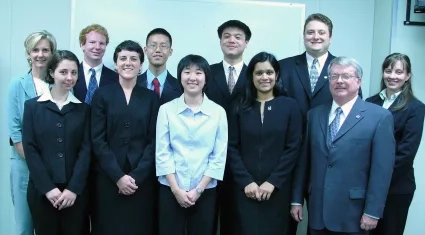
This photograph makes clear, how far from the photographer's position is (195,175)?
2.38 m

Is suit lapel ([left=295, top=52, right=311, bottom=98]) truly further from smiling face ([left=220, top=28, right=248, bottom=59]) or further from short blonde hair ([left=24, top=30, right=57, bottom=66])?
short blonde hair ([left=24, top=30, right=57, bottom=66])

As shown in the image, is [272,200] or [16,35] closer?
[272,200]

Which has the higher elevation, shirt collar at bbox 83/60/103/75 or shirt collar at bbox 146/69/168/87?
shirt collar at bbox 83/60/103/75

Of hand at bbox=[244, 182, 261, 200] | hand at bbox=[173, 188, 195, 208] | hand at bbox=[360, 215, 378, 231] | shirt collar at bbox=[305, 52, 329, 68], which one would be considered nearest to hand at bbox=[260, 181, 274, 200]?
hand at bbox=[244, 182, 261, 200]

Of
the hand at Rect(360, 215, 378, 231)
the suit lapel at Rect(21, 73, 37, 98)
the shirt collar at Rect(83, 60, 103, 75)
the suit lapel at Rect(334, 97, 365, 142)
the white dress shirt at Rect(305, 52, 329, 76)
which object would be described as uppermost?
the white dress shirt at Rect(305, 52, 329, 76)

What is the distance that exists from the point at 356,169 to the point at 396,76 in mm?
884

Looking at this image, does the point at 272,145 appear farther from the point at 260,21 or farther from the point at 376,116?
the point at 260,21

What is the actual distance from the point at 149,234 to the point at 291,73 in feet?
4.78

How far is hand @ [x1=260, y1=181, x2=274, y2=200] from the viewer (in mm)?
2371

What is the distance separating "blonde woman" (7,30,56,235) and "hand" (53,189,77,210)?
1.73 ft

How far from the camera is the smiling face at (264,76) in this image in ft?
8.08

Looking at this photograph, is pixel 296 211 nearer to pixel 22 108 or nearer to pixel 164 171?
pixel 164 171

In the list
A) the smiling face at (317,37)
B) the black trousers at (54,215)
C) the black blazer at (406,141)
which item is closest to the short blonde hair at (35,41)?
the black trousers at (54,215)

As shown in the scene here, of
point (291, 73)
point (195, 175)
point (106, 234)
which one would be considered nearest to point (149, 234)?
point (106, 234)
